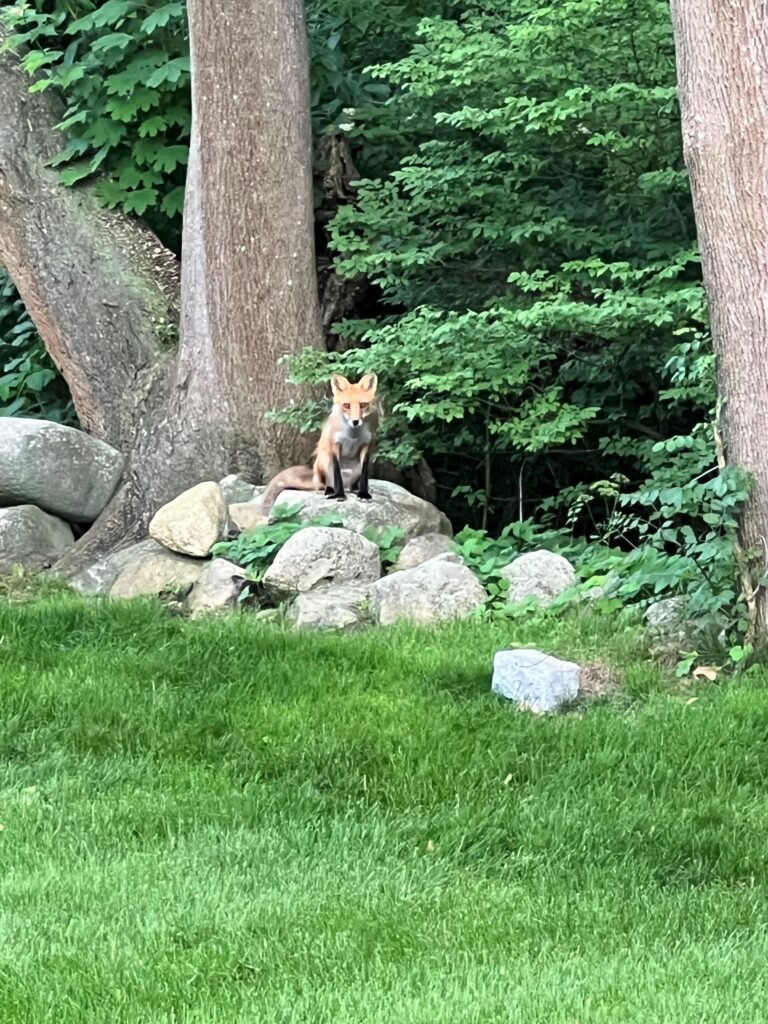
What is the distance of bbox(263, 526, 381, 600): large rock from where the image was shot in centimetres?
685

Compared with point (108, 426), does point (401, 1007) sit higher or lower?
lower

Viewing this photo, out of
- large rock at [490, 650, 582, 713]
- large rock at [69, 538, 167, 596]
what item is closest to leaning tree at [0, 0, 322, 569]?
large rock at [69, 538, 167, 596]

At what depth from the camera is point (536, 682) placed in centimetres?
509

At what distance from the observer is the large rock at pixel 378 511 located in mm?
7746

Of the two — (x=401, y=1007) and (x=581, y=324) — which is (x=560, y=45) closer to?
(x=581, y=324)

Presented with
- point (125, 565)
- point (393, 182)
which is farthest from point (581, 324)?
point (125, 565)

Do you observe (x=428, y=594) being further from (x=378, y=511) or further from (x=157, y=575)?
(x=157, y=575)

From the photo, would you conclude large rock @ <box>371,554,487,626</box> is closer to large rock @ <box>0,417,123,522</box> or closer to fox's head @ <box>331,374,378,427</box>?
fox's head @ <box>331,374,378,427</box>

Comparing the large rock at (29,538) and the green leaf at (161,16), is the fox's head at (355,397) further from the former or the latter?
the green leaf at (161,16)

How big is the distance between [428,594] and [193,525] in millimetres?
1835

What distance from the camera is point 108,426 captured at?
9.38 m

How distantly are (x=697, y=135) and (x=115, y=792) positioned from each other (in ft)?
12.8

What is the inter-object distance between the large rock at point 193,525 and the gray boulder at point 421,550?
1177 millimetres

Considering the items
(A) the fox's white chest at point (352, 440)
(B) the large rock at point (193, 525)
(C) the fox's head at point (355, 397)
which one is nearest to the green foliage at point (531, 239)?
(C) the fox's head at point (355, 397)
